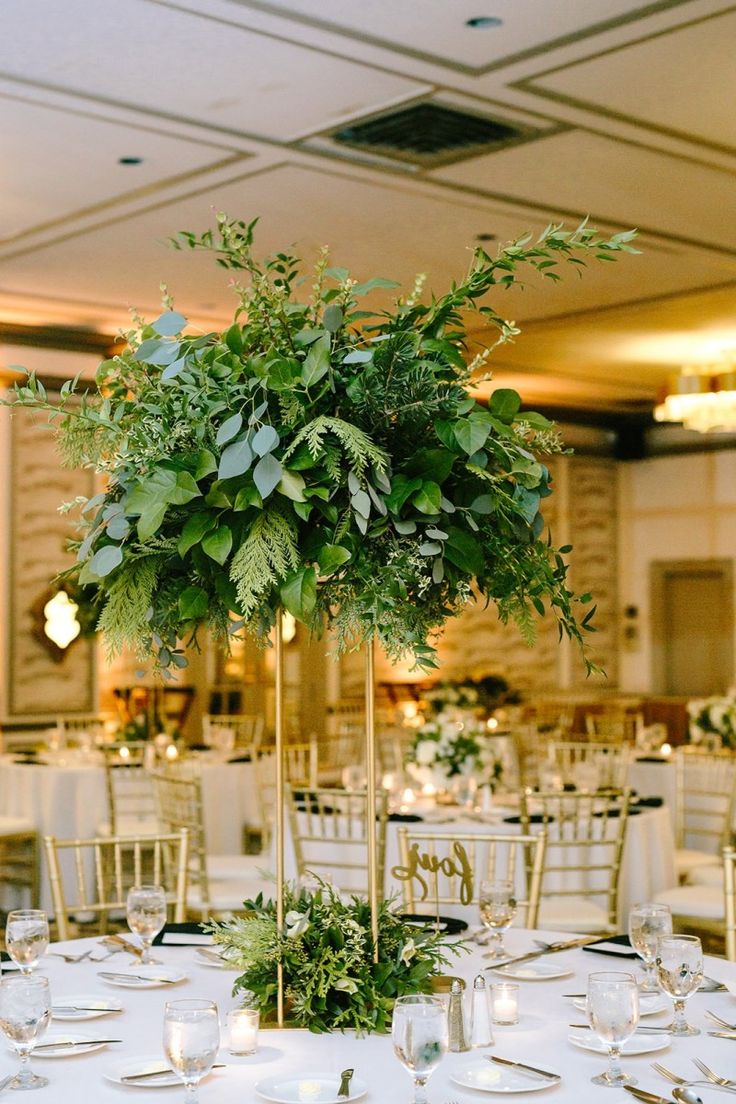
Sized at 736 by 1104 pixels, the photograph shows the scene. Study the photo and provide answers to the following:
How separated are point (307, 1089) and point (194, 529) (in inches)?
34.8

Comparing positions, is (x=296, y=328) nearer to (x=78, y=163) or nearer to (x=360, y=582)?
(x=360, y=582)

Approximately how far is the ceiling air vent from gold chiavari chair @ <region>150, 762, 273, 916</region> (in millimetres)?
2935

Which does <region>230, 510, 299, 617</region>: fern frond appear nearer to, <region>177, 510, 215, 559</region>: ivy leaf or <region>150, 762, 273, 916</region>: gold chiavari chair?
<region>177, 510, 215, 559</region>: ivy leaf

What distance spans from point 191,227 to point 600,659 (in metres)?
8.67

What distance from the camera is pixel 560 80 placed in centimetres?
551

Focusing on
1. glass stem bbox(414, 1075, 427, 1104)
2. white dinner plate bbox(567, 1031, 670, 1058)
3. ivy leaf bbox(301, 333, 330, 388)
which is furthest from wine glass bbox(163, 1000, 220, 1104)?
ivy leaf bbox(301, 333, 330, 388)

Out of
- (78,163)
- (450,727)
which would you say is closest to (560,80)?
(78,163)

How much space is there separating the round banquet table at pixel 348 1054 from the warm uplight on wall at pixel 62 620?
22.1 feet

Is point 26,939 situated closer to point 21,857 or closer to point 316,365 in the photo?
point 316,365

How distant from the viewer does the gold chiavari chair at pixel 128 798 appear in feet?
24.3

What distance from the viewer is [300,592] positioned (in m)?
2.21

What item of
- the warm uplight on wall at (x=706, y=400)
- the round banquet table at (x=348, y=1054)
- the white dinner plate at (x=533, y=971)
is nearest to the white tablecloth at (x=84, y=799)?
the warm uplight on wall at (x=706, y=400)

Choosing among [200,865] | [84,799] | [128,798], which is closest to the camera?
[200,865]

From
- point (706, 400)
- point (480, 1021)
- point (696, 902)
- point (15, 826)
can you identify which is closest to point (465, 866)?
point (480, 1021)
